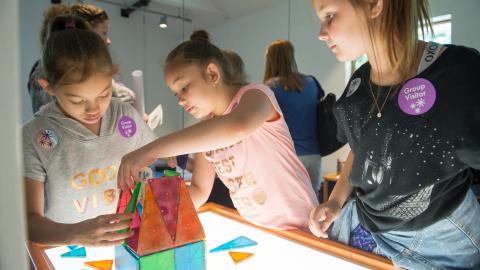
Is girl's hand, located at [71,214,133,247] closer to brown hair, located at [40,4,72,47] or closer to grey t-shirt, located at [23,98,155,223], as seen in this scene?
grey t-shirt, located at [23,98,155,223]

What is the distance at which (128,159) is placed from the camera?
595 mm

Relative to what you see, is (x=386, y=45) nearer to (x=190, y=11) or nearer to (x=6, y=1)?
(x=6, y=1)

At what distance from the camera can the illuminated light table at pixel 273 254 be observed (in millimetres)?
616

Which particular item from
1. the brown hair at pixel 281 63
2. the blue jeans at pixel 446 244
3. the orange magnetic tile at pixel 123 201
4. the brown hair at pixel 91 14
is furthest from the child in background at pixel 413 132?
the brown hair at pixel 281 63

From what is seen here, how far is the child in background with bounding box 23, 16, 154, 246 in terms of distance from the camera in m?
0.78

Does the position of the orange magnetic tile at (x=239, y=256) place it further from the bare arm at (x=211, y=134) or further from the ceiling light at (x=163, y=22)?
the ceiling light at (x=163, y=22)

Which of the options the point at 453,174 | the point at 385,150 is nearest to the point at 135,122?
the point at 385,150

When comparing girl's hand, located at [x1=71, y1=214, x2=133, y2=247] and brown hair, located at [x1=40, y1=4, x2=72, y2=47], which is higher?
brown hair, located at [x1=40, y1=4, x2=72, y2=47]

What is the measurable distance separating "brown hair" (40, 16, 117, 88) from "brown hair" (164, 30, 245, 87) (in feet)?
0.54

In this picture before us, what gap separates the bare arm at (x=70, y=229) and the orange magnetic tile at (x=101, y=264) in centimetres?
4

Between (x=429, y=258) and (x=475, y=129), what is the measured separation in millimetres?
260

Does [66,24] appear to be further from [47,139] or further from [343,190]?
[343,190]

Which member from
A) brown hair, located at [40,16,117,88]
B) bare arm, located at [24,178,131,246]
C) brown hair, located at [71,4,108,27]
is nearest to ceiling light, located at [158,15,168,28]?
brown hair, located at [71,4,108,27]

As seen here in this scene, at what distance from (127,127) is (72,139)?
6.4 inches
